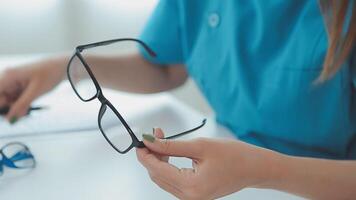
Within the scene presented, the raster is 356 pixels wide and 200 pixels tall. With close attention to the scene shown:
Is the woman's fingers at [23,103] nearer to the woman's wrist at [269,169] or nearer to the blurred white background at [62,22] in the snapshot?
the woman's wrist at [269,169]

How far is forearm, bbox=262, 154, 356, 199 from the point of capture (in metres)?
0.44

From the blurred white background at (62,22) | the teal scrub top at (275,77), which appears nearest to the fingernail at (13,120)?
the teal scrub top at (275,77)

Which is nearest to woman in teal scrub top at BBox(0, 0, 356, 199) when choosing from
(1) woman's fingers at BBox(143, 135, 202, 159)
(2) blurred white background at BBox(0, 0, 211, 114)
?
(1) woman's fingers at BBox(143, 135, 202, 159)

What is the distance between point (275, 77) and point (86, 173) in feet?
0.89

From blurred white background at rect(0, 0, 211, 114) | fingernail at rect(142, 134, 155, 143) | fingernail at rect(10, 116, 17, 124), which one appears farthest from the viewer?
blurred white background at rect(0, 0, 211, 114)

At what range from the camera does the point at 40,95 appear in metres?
0.75

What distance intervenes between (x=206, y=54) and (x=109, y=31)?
29.1 inches

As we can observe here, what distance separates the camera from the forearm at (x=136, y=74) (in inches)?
31.2

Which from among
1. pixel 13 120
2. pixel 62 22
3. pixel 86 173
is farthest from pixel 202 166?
pixel 62 22

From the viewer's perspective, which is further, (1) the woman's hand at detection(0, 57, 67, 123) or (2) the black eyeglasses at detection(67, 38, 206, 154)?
(1) the woman's hand at detection(0, 57, 67, 123)

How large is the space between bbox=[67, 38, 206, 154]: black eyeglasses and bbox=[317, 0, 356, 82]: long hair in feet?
0.58

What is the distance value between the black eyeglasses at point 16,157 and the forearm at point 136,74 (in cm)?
18

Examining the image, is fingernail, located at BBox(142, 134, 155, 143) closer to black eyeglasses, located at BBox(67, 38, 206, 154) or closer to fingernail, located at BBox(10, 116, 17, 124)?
black eyeglasses, located at BBox(67, 38, 206, 154)

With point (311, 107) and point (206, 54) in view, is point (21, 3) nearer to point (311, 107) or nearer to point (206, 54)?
point (206, 54)
